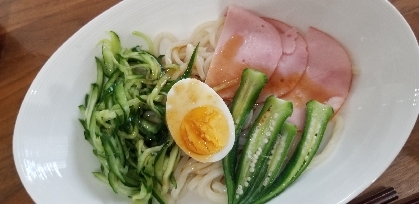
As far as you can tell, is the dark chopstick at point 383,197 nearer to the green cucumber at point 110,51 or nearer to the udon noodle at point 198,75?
the udon noodle at point 198,75

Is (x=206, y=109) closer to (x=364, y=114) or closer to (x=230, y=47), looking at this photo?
(x=230, y=47)

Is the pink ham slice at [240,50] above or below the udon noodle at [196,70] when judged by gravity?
above

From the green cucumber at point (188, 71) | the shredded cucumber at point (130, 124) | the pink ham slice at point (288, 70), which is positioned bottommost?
the shredded cucumber at point (130, 124)

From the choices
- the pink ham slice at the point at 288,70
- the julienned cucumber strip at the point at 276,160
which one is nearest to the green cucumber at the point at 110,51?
the pink ham slice at the point at 288,70

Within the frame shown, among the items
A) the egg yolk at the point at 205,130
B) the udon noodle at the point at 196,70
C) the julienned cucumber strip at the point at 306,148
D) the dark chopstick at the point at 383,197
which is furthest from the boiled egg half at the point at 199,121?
the dark chopstick at the point at 383,197

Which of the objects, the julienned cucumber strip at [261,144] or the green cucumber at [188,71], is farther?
the green cucumber at [188,71]

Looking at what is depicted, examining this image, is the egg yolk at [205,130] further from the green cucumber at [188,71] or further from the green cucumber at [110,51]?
the green cucumber at [110,51]

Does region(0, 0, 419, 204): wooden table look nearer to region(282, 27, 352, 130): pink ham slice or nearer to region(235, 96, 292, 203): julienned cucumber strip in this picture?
region(282, 27, 352, 130): pink ham slice
